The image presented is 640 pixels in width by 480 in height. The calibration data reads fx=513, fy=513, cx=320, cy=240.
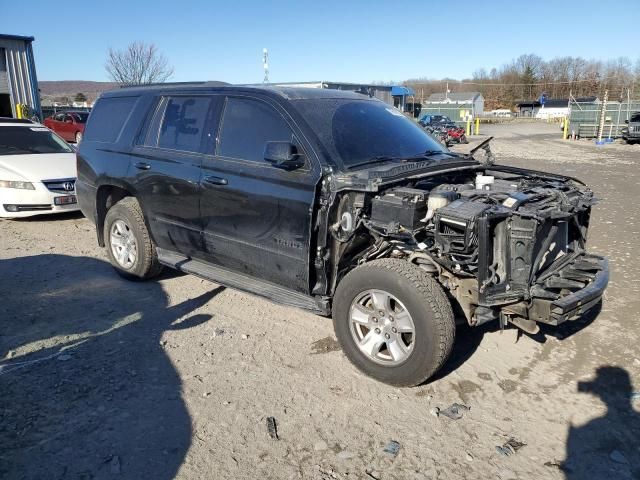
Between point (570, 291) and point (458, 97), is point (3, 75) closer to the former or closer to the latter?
point (570, 291)

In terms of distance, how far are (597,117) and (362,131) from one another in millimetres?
32738

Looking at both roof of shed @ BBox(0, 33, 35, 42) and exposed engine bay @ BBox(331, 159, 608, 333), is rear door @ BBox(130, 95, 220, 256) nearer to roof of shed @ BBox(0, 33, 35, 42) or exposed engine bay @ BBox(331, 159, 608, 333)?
exposed engine bay @ BBox(331, 159, 608, 333)

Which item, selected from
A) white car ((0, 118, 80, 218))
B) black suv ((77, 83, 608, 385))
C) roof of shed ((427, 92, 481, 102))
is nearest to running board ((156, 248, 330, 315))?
black suv ((77, 83, 608, 385))

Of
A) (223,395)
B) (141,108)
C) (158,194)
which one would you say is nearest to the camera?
(223,395)

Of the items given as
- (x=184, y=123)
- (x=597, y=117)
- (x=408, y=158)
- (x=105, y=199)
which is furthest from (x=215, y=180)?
(x=597, y=117)

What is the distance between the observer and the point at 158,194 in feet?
16.2

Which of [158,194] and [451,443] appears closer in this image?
[451,443]

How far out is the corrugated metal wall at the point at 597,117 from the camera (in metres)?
30.6

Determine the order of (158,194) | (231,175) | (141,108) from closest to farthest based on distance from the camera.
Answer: (231,175) < (158,194) < (141,108)

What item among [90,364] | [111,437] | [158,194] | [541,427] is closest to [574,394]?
[541,427]

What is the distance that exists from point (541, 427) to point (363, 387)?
1.14 m

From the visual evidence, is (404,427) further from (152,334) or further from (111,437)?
(152,334)

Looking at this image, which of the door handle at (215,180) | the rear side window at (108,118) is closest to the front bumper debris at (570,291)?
the door handle at (215,180)

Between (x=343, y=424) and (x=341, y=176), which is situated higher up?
(x=341, y=176)
